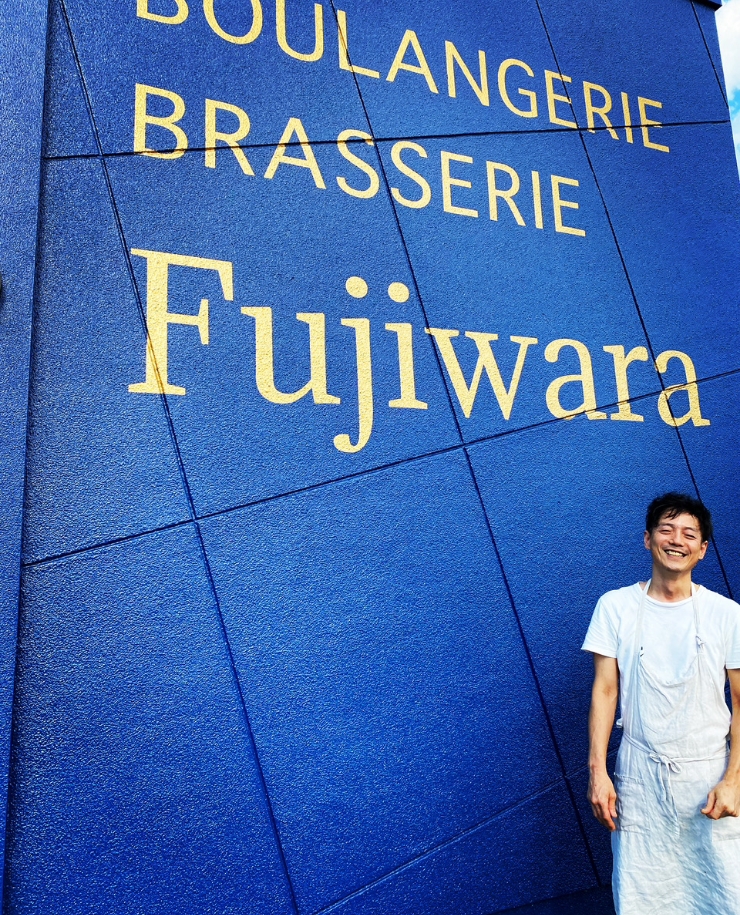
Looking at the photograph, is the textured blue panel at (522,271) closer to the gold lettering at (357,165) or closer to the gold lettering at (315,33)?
the gold lettering at (357,165)

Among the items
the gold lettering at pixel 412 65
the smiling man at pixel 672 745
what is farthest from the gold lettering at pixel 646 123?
the smiling man at pixel 672 745

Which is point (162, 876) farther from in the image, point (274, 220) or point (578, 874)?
point (274, 220)

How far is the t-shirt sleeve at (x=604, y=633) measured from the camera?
242 centimetres

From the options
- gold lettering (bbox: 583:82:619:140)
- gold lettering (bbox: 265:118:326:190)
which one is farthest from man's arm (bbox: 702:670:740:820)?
gold lettering (bbox: 583:82:619:140)

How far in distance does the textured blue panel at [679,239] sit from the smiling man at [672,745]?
73.2 inches

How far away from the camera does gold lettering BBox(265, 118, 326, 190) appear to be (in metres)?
A: 3.22

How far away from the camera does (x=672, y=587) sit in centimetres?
238

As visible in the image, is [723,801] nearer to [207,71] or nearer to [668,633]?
[668,633]

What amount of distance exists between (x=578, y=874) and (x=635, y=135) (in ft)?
11.2

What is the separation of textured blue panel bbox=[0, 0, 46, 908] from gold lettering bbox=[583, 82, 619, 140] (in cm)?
253

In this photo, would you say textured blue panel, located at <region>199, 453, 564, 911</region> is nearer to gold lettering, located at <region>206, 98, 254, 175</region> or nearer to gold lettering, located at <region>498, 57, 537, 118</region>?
gold lettering, located at <region>206, 98, 254, 175</region>

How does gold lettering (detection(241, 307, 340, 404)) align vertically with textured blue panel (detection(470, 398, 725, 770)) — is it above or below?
above

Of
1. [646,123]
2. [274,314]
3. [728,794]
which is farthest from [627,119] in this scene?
[728,794]

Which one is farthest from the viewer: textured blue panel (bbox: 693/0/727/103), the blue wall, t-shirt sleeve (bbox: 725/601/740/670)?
textured blue panel (bbox: 693/0/727/103)
